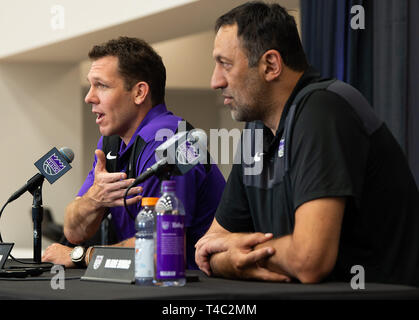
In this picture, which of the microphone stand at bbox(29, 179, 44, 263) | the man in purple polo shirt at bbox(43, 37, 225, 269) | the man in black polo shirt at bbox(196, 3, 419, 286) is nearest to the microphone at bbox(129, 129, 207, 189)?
the man in black polo shirt at bbox(196, 3, 419, 286)

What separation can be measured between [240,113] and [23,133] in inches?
209

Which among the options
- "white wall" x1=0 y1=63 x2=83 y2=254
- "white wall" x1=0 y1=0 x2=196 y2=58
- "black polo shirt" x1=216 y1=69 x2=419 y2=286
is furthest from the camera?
"white wall" x1=0 y1=63 x2=83 y2=254

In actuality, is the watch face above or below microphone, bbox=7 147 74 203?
below

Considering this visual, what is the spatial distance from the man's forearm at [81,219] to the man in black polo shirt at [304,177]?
55cm

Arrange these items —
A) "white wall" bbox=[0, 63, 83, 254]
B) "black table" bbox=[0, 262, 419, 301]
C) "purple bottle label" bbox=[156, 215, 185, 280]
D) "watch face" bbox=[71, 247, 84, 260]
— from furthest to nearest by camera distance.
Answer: "white wall" bbox=[0, 63, 83, 254] → "watch face" bbox=[71, 247, 84, 260] → "purple bottle label" bbox=[156, 215, 185, 280] → "black table" bbox=[0, 262, 419, 301]

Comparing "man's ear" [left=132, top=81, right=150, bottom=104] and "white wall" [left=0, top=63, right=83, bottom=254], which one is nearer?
"man's ear" [left=132, top=81, right=150, bottom=104]

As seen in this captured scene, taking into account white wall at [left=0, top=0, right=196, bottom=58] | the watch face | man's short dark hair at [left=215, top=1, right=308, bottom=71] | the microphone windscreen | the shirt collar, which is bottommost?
the watch face

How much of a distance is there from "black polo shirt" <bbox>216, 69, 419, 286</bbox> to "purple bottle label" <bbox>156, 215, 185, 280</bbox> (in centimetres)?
29

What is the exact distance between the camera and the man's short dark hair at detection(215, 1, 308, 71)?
1.88m

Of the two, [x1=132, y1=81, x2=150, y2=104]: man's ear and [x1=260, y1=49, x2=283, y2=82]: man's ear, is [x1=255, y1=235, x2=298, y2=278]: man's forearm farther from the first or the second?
[x1=132, y1=81, x2=150, y2=104]: man's ear

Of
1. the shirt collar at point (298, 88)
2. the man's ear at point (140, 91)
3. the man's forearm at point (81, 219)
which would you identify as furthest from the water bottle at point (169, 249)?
the man's ear at point (140, 91)

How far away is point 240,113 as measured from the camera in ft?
6.34

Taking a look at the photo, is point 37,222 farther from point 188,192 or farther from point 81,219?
point 188,192
